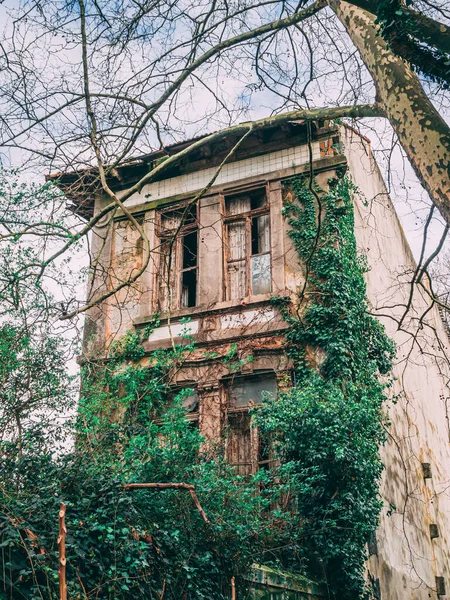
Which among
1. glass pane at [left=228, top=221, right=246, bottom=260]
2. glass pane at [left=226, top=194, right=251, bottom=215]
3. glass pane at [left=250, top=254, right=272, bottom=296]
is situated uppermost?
glass pane at [left=226, top=194, right=251, bottom=215]

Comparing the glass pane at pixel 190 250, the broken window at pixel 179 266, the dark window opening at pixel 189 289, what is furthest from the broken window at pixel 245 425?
the glass pane at pixel 190 250

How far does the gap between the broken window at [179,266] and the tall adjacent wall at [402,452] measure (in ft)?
11.6

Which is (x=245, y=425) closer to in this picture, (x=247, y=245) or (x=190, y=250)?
(x=247, y=245)

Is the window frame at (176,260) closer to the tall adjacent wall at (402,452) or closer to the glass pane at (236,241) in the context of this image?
the glass pane at (236,241)

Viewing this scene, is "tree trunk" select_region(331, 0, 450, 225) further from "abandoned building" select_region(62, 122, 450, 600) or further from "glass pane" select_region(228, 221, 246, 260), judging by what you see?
"glass pane" select_region(228, 221, 246, 260)

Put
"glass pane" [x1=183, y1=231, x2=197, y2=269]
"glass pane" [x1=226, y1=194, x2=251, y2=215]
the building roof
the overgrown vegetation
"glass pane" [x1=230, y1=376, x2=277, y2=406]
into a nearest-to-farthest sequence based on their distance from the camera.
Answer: the overgrown vegetation
"glass pane" [x1=230, y1=376, x2=277, y2=406]
the building roof
"glass pane" [x1=226, y1=194, x2=251, y2=215]
"glass pane" [x1=183, y1=231, x2=197, y2=269]

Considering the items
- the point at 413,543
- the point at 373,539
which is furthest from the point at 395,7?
the point at 413,543

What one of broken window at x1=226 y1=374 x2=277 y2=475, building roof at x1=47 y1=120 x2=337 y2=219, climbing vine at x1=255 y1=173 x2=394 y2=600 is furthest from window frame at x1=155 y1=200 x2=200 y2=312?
climbing vine at x1=255 y1=173 x2=394 y2=600

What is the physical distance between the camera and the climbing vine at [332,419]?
955 centimetres

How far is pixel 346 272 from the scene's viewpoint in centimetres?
1197

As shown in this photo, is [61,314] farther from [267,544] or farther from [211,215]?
[211,215]

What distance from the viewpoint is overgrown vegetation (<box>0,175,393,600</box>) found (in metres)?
6.38

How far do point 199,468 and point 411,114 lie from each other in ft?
17.0

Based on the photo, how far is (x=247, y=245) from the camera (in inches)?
526
